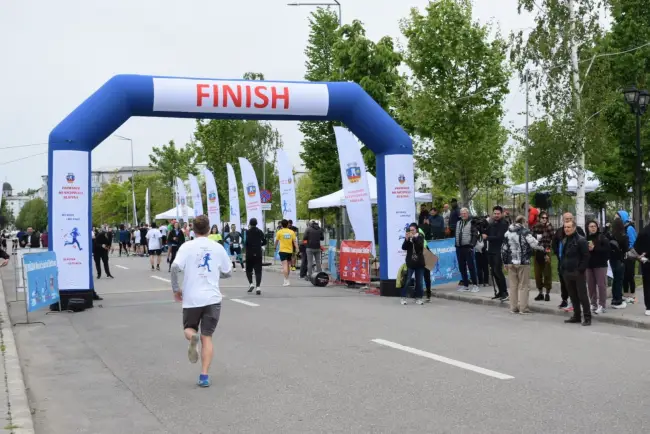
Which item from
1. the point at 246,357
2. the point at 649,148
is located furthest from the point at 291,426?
the point at 649,148

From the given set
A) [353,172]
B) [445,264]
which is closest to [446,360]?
[445,264]

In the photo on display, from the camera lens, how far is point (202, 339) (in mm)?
8344

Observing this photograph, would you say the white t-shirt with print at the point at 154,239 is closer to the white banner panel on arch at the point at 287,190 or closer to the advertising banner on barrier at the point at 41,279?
the white banner panel on arch at the point at 287,190

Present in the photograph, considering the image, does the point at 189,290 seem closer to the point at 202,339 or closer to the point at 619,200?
the point at 202,339

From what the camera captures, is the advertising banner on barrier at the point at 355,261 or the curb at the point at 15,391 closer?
the curb at the point at 15,391

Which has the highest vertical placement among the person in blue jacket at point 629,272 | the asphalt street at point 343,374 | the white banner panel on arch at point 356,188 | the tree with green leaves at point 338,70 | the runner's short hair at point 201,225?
the tree with green leaves at point 338,70

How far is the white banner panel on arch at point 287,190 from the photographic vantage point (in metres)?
27.8

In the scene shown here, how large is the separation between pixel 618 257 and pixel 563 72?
17.3 m

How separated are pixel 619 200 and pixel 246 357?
3791cm

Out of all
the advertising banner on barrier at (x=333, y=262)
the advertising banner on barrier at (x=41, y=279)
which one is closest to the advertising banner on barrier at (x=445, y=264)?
the advertising banner on barrier at (x=333, y=262)

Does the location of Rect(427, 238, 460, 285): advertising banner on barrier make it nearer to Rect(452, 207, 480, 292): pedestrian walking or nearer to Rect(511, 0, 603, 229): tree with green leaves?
Rect(452, 207, 480, 292): pedestrian walking

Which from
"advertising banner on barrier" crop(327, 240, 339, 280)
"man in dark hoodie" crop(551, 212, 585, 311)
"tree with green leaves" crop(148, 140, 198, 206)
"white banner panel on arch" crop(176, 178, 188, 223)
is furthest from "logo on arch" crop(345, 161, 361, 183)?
"tree with green leaves" crop(148, 140, 198, 206)

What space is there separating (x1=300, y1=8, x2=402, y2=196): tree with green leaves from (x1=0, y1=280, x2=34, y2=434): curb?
20509 millimetres

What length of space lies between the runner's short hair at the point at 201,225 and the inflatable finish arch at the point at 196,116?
8434mm
